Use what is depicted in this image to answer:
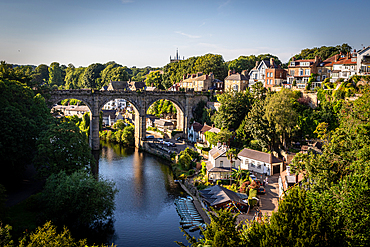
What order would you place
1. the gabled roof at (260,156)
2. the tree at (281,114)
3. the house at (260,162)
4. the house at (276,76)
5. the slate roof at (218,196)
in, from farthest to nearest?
the house at (276,76), the tree at (281,114), the gabled roof at (260,156), the house at (260,162), the slate roof at (218,196)

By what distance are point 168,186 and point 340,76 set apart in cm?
3115

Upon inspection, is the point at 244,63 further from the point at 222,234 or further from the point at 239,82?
the point at 222,234

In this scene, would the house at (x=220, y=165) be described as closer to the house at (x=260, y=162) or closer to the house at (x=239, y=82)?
the house at (x=260, y=162)

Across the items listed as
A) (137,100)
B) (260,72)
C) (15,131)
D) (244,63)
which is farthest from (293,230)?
(244,63)

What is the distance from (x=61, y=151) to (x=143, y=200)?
Answer: 32.0 ft

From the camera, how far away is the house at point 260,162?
36.0 m

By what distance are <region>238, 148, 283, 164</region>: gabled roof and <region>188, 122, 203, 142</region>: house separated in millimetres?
17334

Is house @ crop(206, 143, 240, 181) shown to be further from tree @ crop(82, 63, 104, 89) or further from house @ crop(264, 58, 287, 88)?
tree @ crop(82, 63, 104, 89)

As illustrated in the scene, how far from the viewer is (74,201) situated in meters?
23.0

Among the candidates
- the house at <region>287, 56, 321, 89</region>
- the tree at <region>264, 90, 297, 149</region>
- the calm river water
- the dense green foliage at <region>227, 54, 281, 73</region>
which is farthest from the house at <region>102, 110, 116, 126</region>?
the tree at <region>264, 90, 297, 149</region>

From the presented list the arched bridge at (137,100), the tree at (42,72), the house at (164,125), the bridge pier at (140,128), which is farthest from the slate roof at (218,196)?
the tree at (42,72)

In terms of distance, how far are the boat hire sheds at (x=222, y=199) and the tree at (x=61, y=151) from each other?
40.7 feet

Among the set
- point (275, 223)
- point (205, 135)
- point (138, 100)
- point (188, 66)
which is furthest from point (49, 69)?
point (275, 223)

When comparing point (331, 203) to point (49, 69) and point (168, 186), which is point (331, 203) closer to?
point (168, 186)
